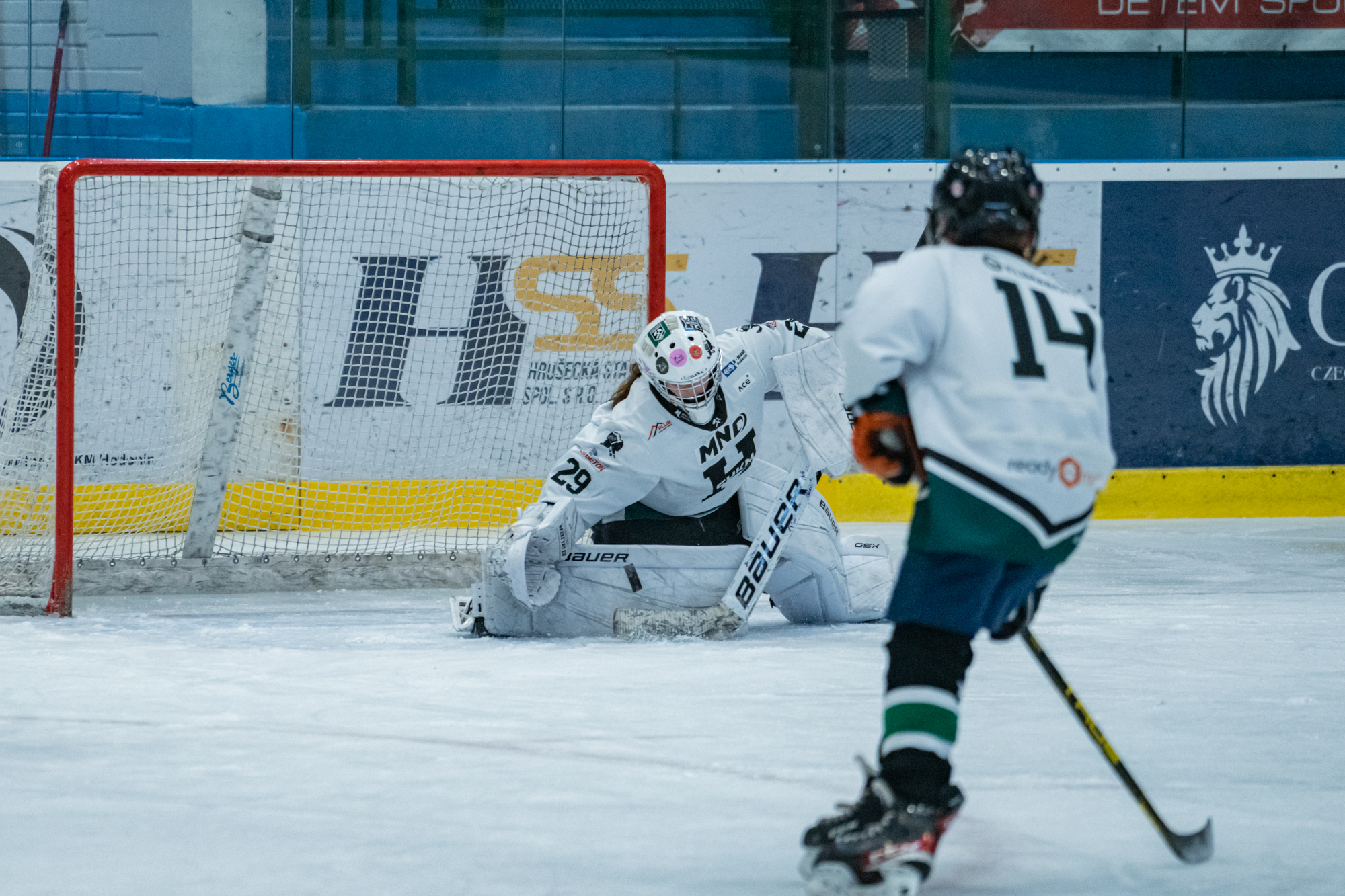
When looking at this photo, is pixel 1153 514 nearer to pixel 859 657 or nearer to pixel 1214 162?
pixel 1214 162

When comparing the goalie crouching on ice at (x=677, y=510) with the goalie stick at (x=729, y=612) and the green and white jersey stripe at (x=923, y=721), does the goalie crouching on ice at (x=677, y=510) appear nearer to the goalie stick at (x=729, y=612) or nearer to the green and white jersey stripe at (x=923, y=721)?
the goalie stick at (x=729, y=612)

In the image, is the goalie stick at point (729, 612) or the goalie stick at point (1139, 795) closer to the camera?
the goalie stick at point (1139, 795)

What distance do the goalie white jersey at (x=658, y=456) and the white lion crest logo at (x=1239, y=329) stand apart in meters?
3.54

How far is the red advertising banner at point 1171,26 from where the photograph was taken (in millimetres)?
7664

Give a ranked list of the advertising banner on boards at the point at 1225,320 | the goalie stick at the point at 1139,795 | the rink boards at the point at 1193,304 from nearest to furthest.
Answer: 1. the goalie stick at the point at 1139,795
2. the rink boards at the point at 1193,304
3. the advertising banner on boards at the point at 1225,320

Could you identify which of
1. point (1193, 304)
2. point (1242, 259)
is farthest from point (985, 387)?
point (1242, 259)

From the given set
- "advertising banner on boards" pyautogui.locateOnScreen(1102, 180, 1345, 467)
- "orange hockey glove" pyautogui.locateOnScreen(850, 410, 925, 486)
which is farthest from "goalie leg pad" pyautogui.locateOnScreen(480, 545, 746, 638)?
"advertising banner on boards" pyautogui.locateOnScreen(1102, 180, 1345, 467)

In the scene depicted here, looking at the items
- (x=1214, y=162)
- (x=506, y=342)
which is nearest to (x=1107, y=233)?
(x=1214, y=162)

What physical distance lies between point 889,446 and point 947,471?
0.10m

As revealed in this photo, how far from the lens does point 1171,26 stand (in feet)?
25.2

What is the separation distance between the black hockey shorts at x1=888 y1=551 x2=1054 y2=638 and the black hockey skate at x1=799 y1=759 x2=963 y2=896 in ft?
0.71

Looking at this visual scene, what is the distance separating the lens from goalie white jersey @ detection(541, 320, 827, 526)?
425cm

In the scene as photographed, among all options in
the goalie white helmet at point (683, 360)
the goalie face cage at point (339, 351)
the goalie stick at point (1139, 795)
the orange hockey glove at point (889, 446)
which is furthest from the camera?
the goalie face cage at point (339, 351)

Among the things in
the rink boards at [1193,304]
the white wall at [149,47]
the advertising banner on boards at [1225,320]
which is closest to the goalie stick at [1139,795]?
the rink boards at [1193,304]
